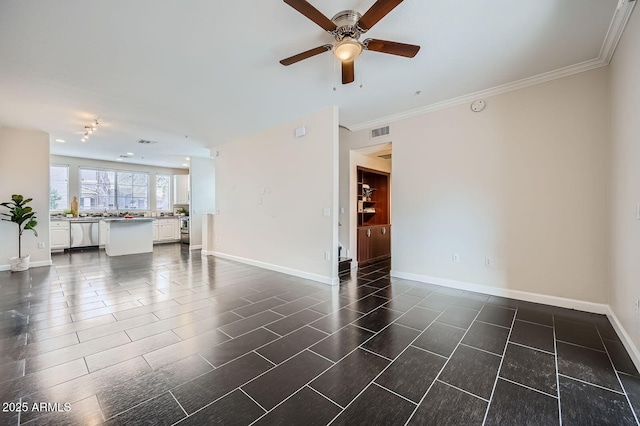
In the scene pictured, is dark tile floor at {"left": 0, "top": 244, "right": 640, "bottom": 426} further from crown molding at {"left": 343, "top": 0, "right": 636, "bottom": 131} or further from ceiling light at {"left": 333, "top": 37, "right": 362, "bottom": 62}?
crown molding at {"left": 343, "top": 0, "right": 636, "bottom": 131}

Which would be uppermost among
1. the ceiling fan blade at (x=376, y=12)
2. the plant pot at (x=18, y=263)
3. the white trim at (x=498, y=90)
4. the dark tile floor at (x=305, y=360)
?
the white trim at (x=498, y=90)

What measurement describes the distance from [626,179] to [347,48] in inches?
106

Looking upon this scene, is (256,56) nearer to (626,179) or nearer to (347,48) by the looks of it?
(347,48)

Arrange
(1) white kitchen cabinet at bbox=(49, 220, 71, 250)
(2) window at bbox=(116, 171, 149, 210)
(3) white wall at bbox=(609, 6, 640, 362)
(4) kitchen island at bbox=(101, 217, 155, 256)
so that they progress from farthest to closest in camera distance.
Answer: (2) window at bbox=(116, 171, 149, 210)
(1) white kitchen cabinet at bbox=(49, 220, 71, 250)
(4) kitchen island at bbox=(101, 217, 155, 256)
(3) white wall at bbox=(609, 6, 640, 362)

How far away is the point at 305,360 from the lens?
2.04 metres

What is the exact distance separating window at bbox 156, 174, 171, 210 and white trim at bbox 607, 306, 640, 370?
36.8ft

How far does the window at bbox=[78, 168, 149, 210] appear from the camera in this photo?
27.0ft

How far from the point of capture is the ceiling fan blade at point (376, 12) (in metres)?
1.75

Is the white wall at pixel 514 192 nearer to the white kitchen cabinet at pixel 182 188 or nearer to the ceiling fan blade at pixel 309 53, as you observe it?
the ceiling fan blade at pixel 309 53

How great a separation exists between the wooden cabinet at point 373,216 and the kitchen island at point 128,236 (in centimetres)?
564

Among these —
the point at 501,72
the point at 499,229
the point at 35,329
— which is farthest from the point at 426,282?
the point at 35,329

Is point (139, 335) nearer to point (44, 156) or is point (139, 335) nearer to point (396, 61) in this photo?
point (396, 61)

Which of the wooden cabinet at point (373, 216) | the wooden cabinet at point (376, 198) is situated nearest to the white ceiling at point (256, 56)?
the wooden cabinet at point (373, 216)

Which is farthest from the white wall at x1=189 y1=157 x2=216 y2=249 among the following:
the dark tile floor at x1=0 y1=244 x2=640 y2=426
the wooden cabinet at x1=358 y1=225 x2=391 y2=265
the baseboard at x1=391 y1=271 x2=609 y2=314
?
the baseboard at x1=391 y1=271 x2=609 y2=314
